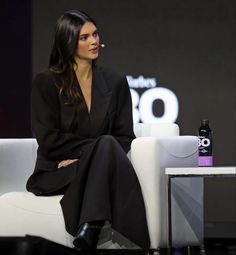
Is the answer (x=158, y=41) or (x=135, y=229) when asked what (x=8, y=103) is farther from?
(x=135, y=229)

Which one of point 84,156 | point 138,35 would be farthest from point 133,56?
point 84,156

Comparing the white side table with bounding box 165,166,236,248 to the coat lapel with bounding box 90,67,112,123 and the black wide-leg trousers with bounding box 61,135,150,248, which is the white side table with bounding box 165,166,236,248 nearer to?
the black wide-leg trousers with bounding box 61,135,150,248

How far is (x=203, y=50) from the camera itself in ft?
16.7

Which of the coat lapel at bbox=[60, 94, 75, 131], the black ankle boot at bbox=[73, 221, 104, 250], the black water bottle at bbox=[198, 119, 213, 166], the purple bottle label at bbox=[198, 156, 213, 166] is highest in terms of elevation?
the coat lapel at bbox=[60, 94, 75, 131]

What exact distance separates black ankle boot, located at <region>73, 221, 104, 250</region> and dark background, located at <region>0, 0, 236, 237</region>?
7.42ft

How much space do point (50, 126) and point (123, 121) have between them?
38 cm

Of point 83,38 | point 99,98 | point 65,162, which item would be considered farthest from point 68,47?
point 65,162

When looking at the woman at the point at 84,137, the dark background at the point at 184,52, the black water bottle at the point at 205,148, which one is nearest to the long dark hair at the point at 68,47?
the woman at the point at 84,137

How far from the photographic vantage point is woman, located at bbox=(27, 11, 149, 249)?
118 inches

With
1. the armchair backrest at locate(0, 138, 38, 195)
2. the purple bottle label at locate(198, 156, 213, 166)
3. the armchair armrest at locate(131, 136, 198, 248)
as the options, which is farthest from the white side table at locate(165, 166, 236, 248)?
the armchair backrest at locate(0, 138, 38, 195)

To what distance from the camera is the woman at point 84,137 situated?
299 centimetres

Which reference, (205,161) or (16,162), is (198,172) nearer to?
(205,161)

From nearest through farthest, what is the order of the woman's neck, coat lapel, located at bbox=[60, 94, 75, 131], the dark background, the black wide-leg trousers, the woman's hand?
the black wide-leg trousers → the woman's hand → coat lapel, located at bbox=[60, 94, 75, 131] → the woman's neck → the dark background

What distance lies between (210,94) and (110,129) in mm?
1787
